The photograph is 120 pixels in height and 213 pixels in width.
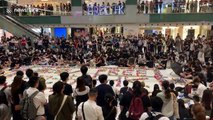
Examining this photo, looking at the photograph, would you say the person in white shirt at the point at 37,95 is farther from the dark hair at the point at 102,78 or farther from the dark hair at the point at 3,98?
the dark hair at the point at 102,78

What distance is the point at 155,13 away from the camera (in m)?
21.5

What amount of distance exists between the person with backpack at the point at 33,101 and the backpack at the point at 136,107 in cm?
160

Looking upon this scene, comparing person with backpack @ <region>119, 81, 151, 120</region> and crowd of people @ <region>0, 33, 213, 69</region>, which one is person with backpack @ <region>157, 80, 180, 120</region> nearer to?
person with backpack @ <region>119, 81, 151, 120</region>

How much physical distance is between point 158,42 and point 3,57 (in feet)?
32.4

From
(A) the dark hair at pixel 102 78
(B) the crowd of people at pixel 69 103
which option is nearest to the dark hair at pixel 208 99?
(B) the crowd of people at pixel 69 103

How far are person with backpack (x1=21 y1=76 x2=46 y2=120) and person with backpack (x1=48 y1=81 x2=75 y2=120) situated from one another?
0.32 m

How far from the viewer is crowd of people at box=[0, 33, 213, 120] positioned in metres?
4.17

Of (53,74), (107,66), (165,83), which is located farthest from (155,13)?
(165,83)

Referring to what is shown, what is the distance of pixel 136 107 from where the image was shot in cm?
468

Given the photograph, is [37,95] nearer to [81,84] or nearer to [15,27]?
[81,84]

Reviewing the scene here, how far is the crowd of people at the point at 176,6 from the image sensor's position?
2098 centimetres

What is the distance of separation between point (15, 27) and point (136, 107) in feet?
57.4

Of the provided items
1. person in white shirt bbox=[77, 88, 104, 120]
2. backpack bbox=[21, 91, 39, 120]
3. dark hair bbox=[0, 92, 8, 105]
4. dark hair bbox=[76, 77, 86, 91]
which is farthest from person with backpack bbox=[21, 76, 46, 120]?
person in white shirt bbox=[77, 88, 104, 120]

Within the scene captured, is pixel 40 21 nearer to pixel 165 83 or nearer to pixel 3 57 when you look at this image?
pixel 3 57
